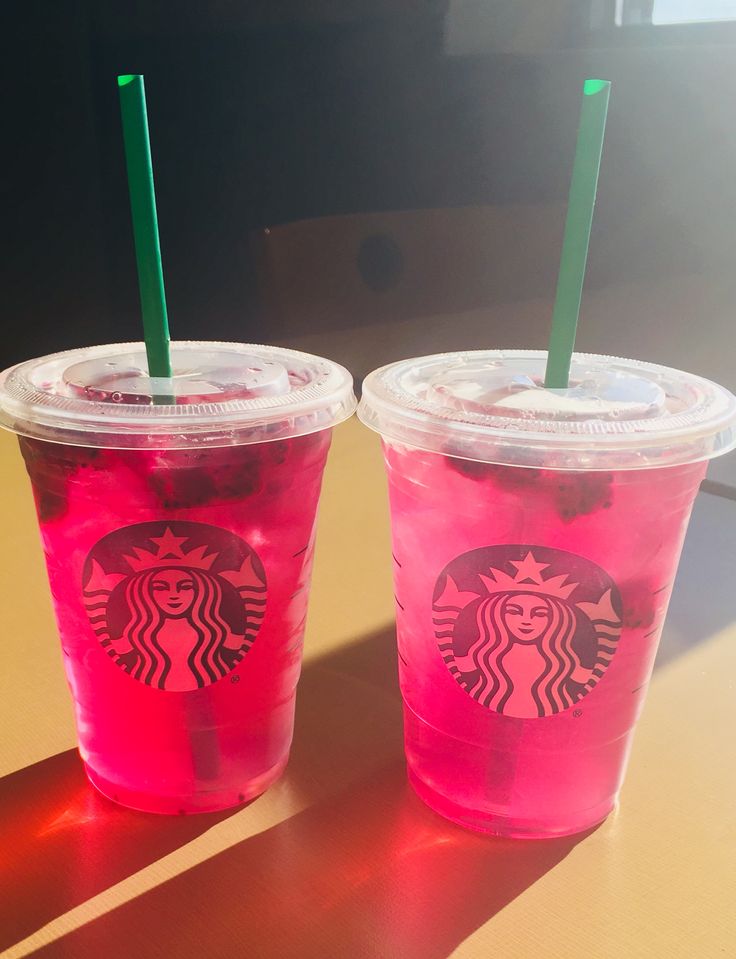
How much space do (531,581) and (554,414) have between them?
134mm

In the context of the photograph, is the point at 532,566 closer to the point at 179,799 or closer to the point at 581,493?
the point at 581,493

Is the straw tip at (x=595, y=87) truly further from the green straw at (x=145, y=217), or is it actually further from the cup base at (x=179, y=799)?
Result: the cup base at (x=179, y=799)

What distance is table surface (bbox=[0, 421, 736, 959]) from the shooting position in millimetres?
675

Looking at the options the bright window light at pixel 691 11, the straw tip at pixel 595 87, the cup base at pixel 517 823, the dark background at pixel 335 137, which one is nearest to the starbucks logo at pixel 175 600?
the cup base at pixel 517 823

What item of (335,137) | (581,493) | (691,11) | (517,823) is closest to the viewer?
(581,493)

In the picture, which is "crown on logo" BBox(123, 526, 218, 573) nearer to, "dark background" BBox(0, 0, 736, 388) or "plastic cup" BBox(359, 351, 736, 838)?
"plastic cup" BBox(359, 351, 736, 838)

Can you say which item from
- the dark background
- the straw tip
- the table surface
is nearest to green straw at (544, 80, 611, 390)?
the straw tip

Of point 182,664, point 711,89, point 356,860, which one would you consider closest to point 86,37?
point 711,89

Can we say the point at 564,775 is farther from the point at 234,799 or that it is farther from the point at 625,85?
the point at 625,85

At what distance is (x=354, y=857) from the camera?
0.75m

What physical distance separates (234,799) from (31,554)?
2.01 feet

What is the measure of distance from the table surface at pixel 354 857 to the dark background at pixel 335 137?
61.4 inches

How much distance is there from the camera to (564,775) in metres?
0.77

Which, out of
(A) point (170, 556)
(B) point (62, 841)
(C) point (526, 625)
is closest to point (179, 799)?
(B) point (62, 841)
